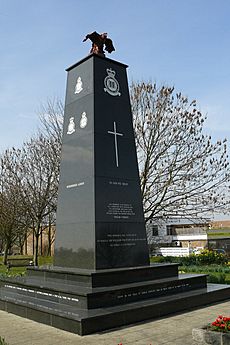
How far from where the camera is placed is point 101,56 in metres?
9.67

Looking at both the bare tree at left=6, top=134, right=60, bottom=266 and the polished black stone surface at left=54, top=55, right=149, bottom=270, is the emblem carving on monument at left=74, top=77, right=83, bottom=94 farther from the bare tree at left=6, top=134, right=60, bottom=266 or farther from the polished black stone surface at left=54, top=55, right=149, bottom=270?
Answer: the bare tree at left=6, top=134, right=60, bottom=266

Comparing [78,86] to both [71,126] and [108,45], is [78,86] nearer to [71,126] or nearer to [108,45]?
[71,126]

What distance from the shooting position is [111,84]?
9.73 m

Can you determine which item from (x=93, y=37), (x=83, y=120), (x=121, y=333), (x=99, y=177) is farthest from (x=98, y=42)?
(x=121, y=333)

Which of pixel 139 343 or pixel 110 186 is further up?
pixel 110 186

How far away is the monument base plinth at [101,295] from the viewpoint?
630 cm

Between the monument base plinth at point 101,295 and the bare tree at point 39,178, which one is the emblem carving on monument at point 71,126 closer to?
the monument base plinth at point 101,295

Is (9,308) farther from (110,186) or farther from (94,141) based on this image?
(94,141)

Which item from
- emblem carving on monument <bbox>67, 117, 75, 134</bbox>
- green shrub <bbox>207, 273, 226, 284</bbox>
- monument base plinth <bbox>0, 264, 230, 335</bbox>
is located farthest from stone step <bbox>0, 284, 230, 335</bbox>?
emblem carving on monument <bbox>67, 117, 75, 134</bbox>

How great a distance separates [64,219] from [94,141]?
2085mm

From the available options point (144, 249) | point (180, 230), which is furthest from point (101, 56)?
point (180, 230)

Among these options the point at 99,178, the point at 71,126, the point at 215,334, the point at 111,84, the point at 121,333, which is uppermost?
the point at 111,84

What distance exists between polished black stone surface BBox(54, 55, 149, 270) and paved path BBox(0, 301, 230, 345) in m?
1.91

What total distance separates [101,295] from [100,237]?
5.64ft
